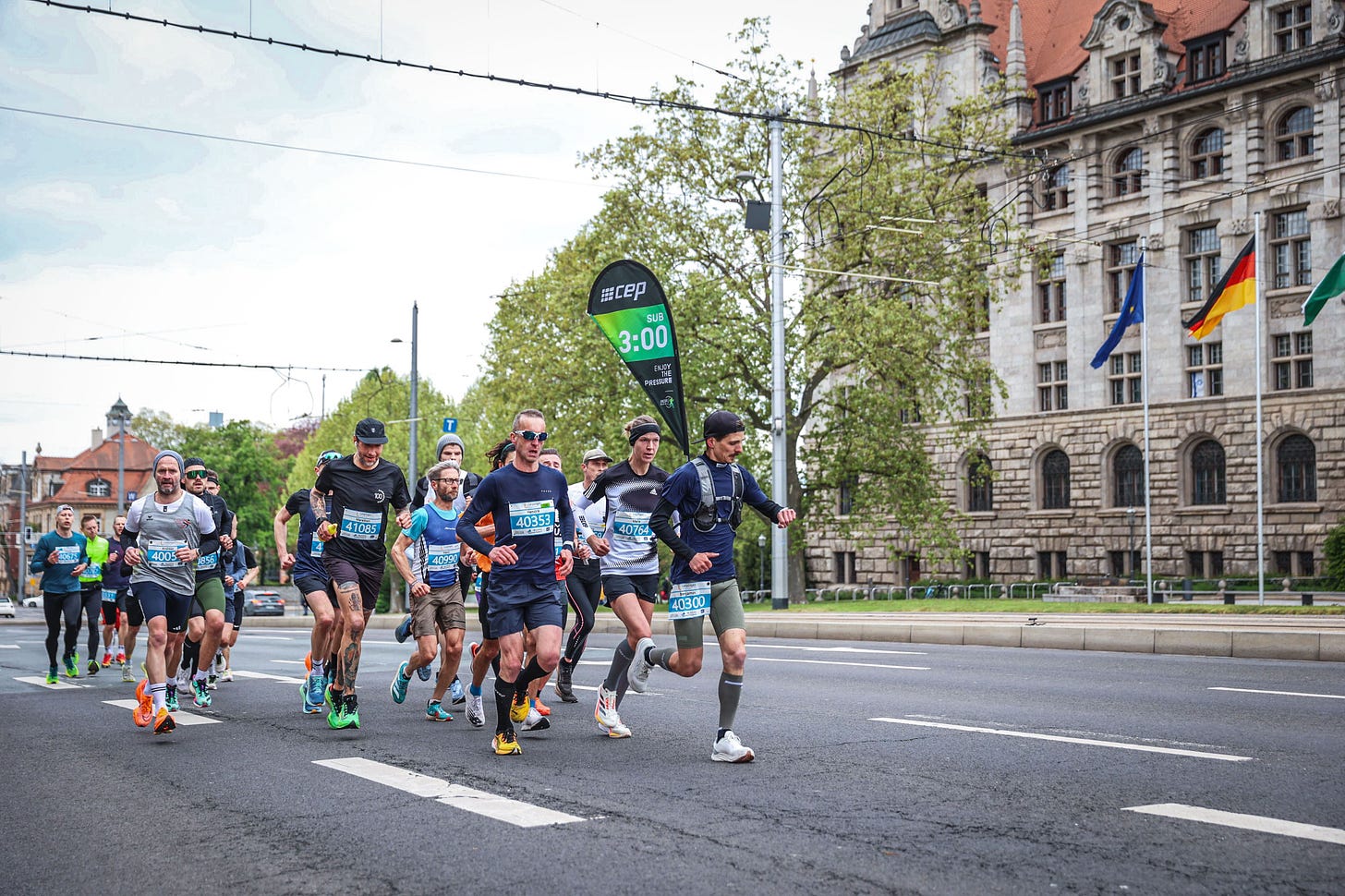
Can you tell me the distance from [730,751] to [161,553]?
4.83 m

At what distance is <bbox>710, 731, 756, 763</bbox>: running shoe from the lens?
805 centimetres

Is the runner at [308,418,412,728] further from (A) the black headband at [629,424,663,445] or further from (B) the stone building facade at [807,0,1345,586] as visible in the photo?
(B) the stone building facade at [807,0,1345,586]

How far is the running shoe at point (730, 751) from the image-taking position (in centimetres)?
805

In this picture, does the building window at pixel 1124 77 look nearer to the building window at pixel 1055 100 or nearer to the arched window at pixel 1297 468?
the building window at pixel 1055 100

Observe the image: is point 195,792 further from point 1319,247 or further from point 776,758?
point 1319,247

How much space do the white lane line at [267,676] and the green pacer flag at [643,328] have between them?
5.50 m

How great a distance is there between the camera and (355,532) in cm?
1026

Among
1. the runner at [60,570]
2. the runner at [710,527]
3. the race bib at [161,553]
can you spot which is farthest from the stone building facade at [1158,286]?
the runner at [710,527]

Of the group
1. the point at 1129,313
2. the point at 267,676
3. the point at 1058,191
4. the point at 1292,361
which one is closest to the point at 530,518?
the point at 267,676

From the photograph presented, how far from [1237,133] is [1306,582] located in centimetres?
1509

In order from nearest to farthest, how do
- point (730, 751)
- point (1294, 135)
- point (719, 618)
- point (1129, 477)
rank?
1. point (730, 751)
2. point (719, 618)
3. point (1294, 135)
4. point (1129, 477)

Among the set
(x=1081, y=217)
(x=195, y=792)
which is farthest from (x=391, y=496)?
(x=1081, y=217)

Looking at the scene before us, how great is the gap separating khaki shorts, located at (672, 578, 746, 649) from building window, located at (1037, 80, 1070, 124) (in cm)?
4908

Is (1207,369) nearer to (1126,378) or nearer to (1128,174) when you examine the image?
(1126,378)
